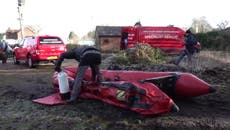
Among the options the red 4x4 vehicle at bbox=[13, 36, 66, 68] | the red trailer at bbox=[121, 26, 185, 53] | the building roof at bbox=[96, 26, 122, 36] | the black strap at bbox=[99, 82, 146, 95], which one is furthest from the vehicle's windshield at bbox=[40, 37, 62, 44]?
the building roof at bbox=[96, 26, 122, 36]

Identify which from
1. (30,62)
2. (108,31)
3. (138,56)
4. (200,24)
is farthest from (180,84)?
(200,24)

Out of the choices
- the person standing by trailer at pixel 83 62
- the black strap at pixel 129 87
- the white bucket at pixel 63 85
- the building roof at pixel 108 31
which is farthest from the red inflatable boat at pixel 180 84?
the building roof at pixel 108 31

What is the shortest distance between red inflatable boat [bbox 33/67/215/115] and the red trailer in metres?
19.7

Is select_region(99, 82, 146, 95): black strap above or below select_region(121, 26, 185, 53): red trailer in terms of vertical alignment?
below

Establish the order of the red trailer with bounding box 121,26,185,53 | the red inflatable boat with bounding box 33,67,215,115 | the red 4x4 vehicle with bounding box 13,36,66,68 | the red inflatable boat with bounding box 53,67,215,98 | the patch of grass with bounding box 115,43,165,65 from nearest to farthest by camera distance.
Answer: the red inflatable boat with bounding box 33,67,215,115 < the red inflatable boat with bounding box 53,67,215,98 < the patch of grass with bounding box 115,43,165,65 < the red 4x4 vehicle with bounding box 13,36,66,68 < the red trailer with bounding box 121,26,185,53

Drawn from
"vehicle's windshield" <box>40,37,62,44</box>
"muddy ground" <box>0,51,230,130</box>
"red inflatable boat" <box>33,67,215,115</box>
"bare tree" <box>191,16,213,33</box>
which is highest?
"bare tree" <box>191,16,213,33</box>

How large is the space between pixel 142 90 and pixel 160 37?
22977 mm

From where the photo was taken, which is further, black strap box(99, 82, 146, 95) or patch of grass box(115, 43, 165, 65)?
patch of grass box(115, 43, 165, 65)

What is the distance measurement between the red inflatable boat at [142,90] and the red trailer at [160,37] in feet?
64.6

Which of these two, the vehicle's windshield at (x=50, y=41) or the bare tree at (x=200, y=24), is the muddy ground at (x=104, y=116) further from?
the bare tree at (x=200, y=24)

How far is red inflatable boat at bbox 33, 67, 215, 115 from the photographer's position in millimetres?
8891

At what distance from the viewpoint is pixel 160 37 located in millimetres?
31656

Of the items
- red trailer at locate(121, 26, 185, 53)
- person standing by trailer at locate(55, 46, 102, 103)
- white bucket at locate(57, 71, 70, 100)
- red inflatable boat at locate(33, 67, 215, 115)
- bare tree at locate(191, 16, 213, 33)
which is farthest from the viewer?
bare tree at locate(191, 16, 213, 33)

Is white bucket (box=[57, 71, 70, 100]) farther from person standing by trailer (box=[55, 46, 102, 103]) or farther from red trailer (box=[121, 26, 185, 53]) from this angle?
red trailer (box=[121, 26, 185, 53])
